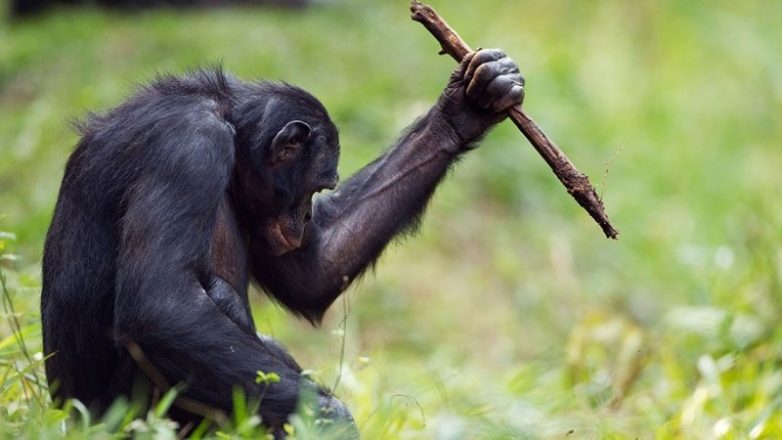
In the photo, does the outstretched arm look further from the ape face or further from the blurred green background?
the blurred green background

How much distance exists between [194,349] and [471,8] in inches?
436

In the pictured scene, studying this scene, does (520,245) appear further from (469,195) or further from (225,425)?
(225,425)

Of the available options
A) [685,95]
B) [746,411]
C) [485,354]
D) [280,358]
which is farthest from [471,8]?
[280,358]

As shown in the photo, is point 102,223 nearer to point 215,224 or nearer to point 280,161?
point 215,224

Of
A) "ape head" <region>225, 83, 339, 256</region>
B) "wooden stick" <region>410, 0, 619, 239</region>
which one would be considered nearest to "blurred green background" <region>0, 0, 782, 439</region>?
"ape head" <region>225, 83, 339, 256</region>

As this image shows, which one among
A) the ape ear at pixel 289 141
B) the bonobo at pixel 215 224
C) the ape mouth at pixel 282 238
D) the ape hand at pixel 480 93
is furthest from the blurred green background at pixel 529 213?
the ape hand at pixel 480 93

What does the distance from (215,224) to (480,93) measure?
1.21 m

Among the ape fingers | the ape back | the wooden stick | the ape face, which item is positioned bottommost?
the ape back

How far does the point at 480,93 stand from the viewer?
5.46 m

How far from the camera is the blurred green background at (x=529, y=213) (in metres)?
6.47

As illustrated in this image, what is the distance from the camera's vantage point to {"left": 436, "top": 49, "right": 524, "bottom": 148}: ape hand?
211 inches

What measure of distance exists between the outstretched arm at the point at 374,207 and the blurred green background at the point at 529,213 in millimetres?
544

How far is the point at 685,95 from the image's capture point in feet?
48.1

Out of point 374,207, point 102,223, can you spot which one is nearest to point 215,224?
point 102,223
